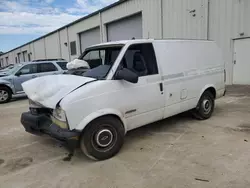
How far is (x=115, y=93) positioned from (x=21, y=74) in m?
8.10

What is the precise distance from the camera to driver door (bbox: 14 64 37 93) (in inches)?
394

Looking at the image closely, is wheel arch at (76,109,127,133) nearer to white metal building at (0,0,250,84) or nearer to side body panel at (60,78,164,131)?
side body panel at (60,78,164,131)

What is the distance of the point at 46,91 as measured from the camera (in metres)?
3.54

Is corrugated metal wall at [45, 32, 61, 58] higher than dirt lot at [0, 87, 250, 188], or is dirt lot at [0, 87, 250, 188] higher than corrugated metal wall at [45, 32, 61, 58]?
corrugated metal wall at [45, 32, 61, 58]

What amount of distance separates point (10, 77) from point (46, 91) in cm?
746

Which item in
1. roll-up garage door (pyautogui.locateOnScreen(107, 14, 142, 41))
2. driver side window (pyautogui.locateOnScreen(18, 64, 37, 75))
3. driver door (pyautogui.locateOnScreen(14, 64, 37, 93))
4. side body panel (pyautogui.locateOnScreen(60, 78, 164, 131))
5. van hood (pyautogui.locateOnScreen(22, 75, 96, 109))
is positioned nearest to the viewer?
side body panel (pyautogui.locateOnScreen(60, 78, 164, 131))

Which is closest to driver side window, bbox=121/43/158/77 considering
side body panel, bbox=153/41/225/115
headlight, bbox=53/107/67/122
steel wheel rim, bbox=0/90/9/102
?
side body panel, bbox=153/41/225/115

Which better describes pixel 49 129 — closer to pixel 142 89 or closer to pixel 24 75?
pixel 142 89

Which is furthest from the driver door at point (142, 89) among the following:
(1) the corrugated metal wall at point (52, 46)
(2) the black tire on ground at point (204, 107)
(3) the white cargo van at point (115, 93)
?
(1) the corrugated metal wall at point (52, 46)

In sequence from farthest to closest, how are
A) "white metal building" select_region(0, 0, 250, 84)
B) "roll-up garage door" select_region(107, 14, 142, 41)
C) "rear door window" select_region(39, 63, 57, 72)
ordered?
1. "roll-up garage door" select_region(107, 14, 142, 41)
2. "rear door window" select_region(39, 63, 57, 72)
3. "white metal building" select_region(0, 0, 250, 84)

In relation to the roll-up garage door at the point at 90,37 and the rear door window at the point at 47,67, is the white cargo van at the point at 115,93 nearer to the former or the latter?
the rear door window at the point at 47,67

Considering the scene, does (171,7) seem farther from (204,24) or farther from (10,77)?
(10,77)

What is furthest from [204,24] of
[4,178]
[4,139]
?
[4,178]

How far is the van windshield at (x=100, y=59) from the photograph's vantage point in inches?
149
